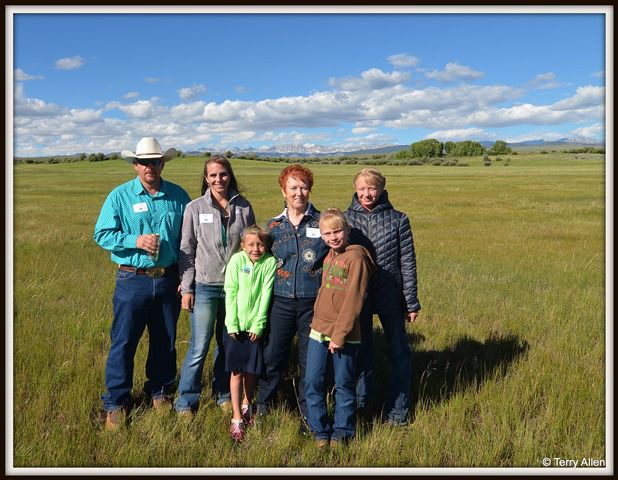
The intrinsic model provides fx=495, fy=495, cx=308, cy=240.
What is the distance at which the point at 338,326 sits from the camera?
3979 millimetres

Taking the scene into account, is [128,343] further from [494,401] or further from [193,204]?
[494,401]

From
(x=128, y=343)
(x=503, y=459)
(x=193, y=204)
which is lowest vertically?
(x=503, y=459)

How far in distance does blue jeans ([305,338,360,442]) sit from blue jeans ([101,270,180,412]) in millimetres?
1455

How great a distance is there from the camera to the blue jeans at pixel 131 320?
450 centimetres

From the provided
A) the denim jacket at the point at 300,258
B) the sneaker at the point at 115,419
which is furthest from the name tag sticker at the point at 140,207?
the sneaker at the point at 115,419

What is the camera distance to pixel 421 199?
3002 cm

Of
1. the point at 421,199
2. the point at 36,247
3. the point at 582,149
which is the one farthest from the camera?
the point at 582,149

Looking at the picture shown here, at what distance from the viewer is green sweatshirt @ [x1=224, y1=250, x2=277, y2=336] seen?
4320mm

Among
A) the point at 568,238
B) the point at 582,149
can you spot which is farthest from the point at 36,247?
the point at 582,149

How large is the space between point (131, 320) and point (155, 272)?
1.62 feet

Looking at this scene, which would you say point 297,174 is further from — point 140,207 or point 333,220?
→ point 140,207

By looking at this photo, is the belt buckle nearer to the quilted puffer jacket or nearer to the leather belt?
the leather belt

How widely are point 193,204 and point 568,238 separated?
13.9 metres

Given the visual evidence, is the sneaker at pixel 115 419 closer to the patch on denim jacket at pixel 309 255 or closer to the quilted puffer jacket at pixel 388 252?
the patch on denim jacket at pixel 309 255
